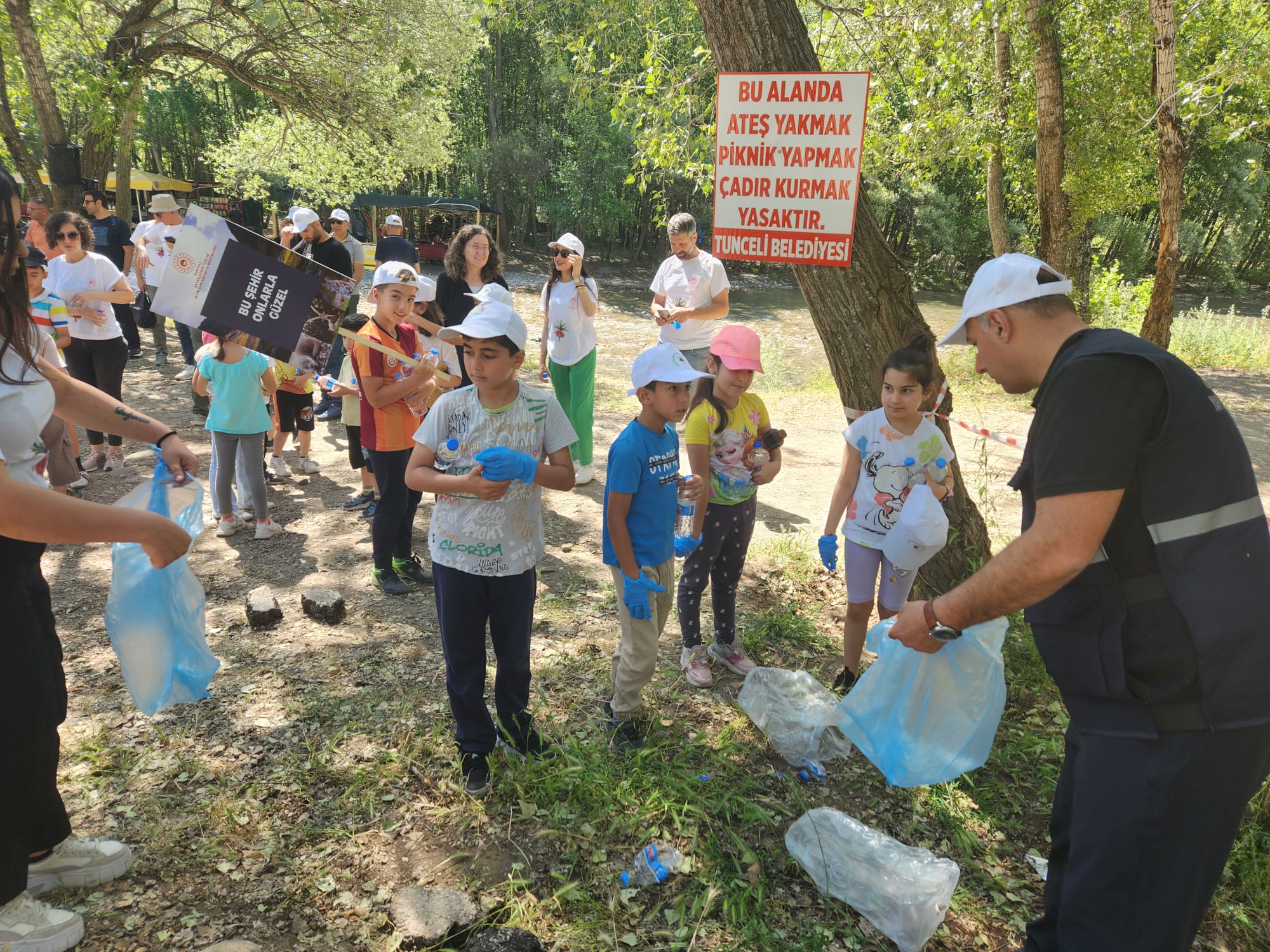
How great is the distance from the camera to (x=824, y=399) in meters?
10.2

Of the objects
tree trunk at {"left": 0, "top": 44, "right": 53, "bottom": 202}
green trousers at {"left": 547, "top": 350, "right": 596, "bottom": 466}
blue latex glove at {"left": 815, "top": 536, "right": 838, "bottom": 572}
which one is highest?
tree trunk at {"left": 0, "top": 44, "right": 53, "bottom": 202}

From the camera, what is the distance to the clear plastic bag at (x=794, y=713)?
309cm

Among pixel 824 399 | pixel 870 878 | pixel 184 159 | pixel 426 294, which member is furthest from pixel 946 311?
pixel 184 159

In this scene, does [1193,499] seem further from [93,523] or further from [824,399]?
Answer: [824,399]

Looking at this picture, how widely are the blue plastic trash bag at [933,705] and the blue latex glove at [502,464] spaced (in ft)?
4.27

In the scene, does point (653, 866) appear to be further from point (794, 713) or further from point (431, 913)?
point (794, 713)

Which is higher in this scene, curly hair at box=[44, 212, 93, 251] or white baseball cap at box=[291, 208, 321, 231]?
white baseball cap at box=[291, 208, 321, 231]

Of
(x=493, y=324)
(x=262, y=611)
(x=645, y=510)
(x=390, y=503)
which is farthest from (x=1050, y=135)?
(x=262, y=611)

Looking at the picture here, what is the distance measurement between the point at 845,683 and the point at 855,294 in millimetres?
1918

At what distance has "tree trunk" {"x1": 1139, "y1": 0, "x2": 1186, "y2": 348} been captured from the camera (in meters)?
7.03

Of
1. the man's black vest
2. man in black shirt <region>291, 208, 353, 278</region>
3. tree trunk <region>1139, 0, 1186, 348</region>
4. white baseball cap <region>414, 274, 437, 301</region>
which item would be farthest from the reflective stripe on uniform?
tree trunk <region>1139, 0, 1186, 348</region>

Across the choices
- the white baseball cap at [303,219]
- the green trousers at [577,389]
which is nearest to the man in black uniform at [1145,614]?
Answer: the green trousers at [577,389]

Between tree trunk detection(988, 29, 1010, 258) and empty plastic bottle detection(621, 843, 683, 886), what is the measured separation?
9.24 m

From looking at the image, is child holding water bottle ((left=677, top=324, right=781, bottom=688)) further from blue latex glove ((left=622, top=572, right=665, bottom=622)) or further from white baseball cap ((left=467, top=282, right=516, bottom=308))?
white baseball cap ((left=467, top=282, right=516, bottom=308))
